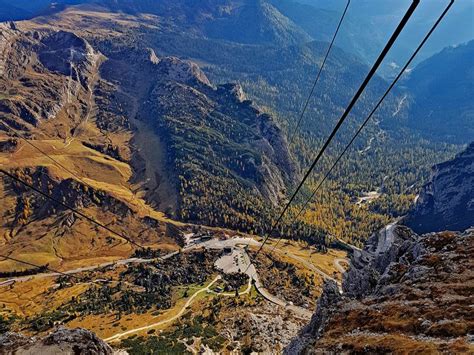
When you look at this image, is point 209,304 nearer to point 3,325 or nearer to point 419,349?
point 3,325

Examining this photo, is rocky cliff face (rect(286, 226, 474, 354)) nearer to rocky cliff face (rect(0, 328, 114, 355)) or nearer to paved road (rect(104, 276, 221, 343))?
rocky cliff face (rect(0, 328, 114, 355))

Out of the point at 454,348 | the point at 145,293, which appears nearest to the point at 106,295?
the point at 145,293

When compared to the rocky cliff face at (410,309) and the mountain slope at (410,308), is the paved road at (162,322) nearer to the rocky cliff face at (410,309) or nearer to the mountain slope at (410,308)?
the rocky cliff face at (410,309)

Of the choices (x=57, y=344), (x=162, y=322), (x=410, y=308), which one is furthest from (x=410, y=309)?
(x=162, y=322)

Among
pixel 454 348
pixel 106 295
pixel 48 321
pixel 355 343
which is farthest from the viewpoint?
pixel 106 295

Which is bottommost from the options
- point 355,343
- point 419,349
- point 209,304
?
point 209,304

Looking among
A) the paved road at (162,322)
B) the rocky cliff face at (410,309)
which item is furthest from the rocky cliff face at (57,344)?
the paved road at (162,322)

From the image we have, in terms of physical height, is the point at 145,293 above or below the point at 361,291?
below

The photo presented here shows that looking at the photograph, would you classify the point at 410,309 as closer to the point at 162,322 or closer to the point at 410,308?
the point at 410,308
